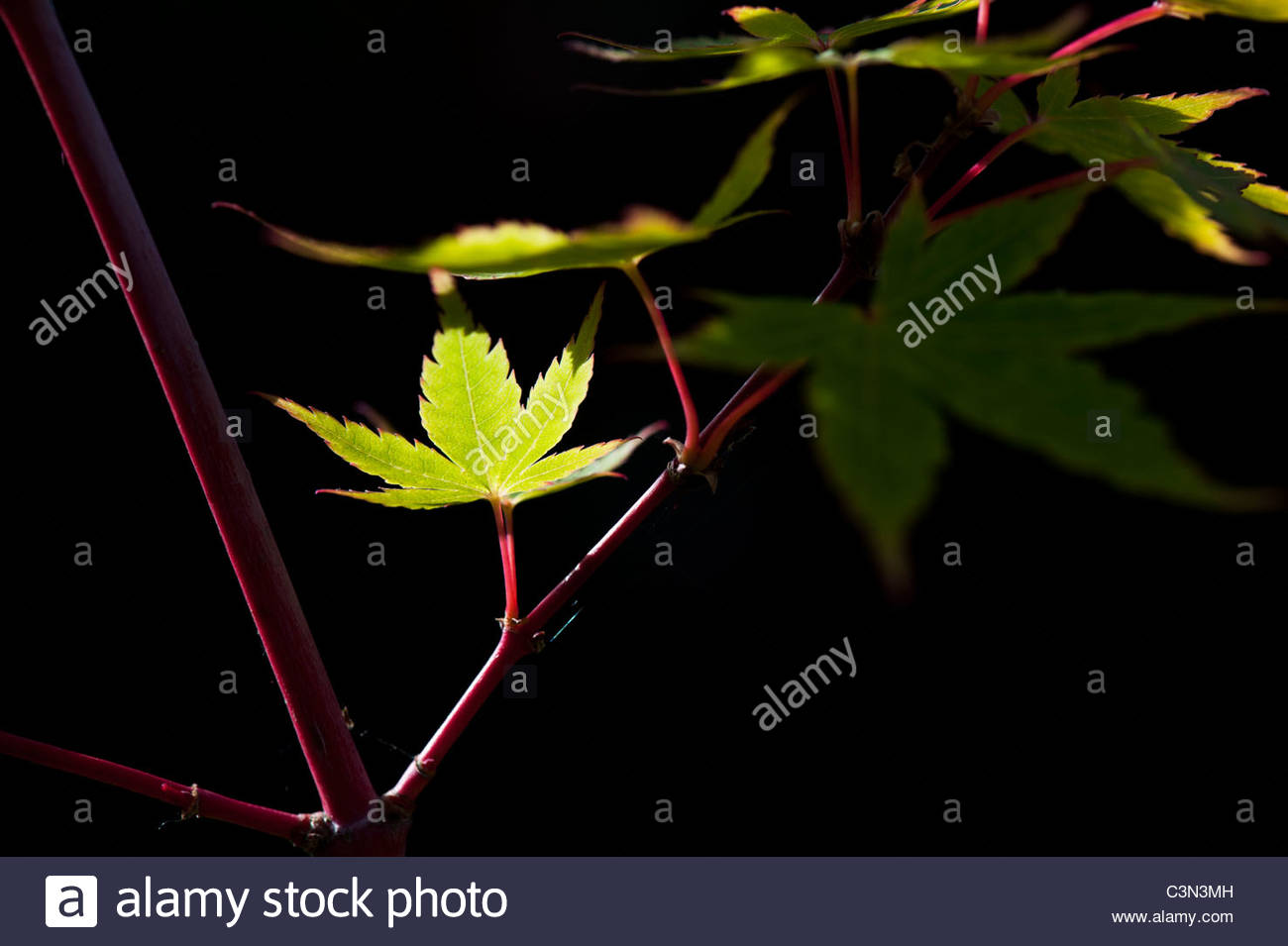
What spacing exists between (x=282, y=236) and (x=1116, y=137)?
0.29m

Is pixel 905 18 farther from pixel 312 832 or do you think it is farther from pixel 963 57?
pixel 312 832

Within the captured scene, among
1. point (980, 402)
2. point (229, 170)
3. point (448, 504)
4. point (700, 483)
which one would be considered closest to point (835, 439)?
point (980, 402)

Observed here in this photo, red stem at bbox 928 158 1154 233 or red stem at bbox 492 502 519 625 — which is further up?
red stem at bbox 928 158 1154 233

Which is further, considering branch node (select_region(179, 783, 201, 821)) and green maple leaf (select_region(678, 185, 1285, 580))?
branch node (select_region(179, 783, 201, 821))

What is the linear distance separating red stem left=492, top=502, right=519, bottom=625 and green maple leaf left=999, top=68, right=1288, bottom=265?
0.86 feet

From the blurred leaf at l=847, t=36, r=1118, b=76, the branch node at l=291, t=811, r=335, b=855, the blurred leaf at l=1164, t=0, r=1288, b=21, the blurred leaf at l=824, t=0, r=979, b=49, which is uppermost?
the blurred leaf at l=824, t=0, r=979, b=49

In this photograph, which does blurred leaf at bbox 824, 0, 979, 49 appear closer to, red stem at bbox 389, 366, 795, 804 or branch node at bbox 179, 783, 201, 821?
red stem at bbox 389, 366, 795, 804

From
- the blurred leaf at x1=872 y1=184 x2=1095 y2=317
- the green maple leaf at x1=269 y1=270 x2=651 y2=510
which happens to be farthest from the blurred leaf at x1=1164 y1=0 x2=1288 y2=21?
the green maple leaf at x1=269 y1=270 x2=651 y2=510

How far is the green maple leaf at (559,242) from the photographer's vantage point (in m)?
0.25

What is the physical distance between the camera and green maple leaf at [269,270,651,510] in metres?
0.39

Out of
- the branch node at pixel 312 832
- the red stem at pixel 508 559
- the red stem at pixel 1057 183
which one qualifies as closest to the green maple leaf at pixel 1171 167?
the red stem at pixel 1057 183

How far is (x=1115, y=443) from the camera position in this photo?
0.66ft
